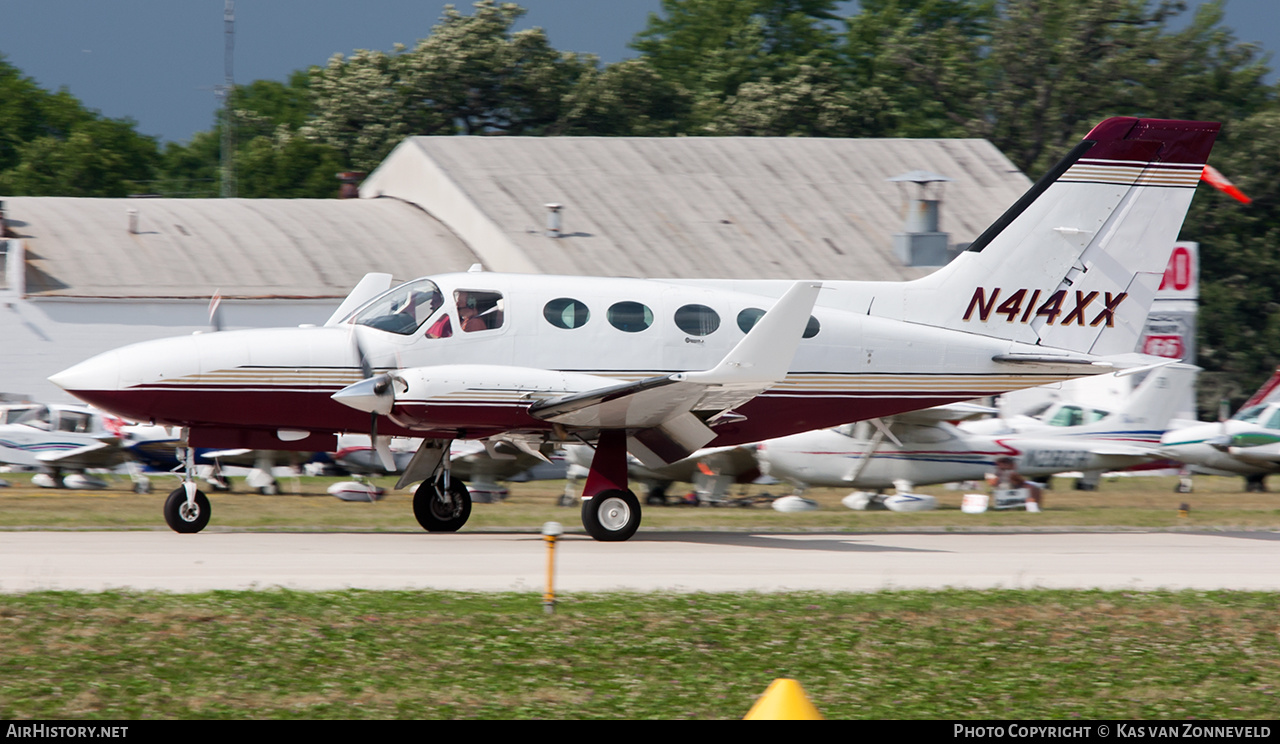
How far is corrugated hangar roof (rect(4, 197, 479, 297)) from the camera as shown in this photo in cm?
3341

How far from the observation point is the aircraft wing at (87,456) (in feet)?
86.2

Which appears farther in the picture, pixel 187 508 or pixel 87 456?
pixel 87 456

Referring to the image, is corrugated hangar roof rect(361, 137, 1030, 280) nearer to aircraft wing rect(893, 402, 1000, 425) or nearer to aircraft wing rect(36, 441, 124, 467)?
aircraft wing rect(893, 402, 1000, 425)

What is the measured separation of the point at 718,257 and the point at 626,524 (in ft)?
70.5

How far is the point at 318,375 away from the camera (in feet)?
49.9

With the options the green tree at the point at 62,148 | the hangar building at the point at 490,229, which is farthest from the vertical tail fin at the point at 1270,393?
the green tree at the point at 62,148

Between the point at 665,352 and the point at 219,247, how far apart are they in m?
22.4

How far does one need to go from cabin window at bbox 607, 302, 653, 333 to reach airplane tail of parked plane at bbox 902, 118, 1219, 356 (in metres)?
3.73

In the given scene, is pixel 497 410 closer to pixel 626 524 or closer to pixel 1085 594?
pixel 626 524

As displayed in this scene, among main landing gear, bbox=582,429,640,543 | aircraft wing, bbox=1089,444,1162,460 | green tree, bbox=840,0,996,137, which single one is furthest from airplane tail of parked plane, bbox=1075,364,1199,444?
green tree, bbox=840,0,996,137

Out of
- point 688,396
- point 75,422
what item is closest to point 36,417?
point 75,422

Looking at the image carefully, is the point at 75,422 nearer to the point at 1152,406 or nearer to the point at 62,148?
the point at 1152,406

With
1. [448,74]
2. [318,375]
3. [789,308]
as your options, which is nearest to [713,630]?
[789,308]

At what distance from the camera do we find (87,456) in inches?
1040
